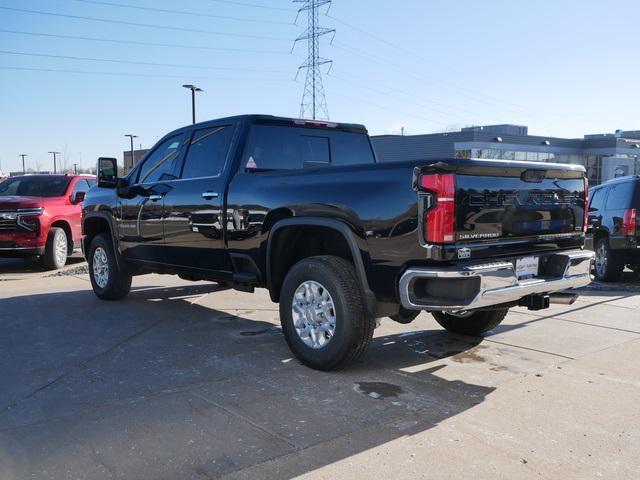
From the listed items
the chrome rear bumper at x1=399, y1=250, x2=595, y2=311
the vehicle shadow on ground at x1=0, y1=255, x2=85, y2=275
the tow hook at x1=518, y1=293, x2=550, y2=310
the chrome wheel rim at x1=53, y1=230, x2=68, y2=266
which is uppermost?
the chrome rear bumper at x1=399, y1=250, x2=595, y2=311

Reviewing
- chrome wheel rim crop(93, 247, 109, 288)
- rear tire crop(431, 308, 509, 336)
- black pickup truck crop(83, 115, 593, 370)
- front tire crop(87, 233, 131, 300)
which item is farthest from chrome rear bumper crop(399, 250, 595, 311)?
chrome wheel rim crop(93, 247, 109, 288)

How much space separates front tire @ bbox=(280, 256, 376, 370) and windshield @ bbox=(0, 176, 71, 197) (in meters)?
8.46

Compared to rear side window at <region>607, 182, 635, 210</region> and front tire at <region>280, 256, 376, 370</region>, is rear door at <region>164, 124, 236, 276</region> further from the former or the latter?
rear side window at <region>607, 182, 635, 210</region>

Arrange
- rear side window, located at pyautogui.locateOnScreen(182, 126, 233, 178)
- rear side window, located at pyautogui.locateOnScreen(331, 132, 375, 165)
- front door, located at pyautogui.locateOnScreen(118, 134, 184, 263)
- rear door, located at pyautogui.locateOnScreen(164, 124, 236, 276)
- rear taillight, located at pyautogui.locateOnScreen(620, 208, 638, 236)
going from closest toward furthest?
rear door, located at pyautogui.locateOnScreen(164, 124, 236, 276)
rear side window, located at pyautogui.locateOnScreen(182, 126, 233, 178)
rear side window, located at pyautogui.locateOnScreen(331, 132, 375, 165)
front door, located at pyautogui.locateOnScreen(118, 134, 184, 263)
rear taillight, located at pyautogui.locateOnScreen(620, 208, 638, 236)

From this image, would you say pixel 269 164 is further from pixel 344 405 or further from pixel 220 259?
pixel 344 405

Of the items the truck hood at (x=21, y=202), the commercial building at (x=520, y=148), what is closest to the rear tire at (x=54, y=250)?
the truck hood at (x=21, y=202)

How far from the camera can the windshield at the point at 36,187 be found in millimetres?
11789

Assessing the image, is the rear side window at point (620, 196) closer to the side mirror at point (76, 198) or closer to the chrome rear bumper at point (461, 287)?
the chrome rear bumper at point (461, 287)

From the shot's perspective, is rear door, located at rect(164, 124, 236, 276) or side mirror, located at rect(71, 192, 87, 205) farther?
side mirror, located at rect(71, 192, 87, 205)

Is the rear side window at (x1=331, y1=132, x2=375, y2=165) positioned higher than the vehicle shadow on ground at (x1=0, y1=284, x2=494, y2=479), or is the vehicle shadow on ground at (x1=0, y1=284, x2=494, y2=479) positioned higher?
A: the rear side window at (x1=331, y1=132, x2=375, y2=165)

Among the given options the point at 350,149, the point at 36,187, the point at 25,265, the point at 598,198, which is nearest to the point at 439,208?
the point at 350,149

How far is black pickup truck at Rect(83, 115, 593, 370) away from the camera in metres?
4.01

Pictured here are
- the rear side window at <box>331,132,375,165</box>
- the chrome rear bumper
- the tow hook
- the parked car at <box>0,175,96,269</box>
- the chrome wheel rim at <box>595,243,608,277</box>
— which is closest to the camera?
the chrome rear bumper

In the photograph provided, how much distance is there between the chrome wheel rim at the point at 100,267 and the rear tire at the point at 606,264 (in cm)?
768
